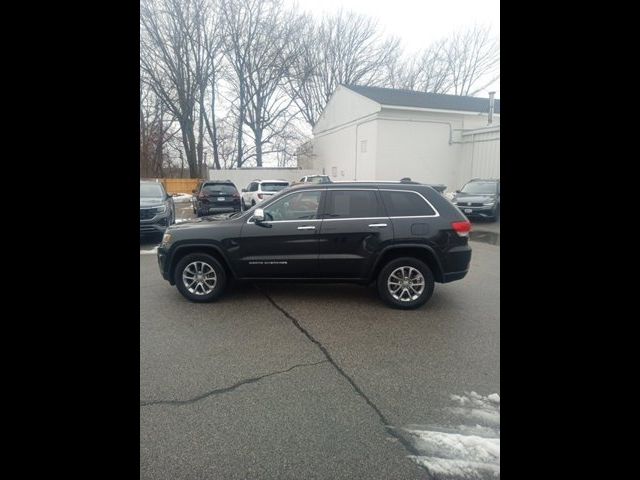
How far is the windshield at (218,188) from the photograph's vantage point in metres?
14.0

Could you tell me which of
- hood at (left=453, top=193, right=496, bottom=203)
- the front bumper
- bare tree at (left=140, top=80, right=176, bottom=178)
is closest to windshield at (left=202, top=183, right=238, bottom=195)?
hood at (left=453, top=193, right=496, bottom=203)

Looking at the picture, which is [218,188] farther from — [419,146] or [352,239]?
[352,239]

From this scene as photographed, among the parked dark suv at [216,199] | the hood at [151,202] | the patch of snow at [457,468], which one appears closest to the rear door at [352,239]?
the patch of snow at [457,468]

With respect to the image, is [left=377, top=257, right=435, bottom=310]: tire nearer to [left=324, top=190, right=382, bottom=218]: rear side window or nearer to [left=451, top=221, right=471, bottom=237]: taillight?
[left=451, top=221, right=471, bottom=237]: taillight

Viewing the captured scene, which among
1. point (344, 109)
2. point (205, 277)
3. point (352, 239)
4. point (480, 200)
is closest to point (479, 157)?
point (480, 200)

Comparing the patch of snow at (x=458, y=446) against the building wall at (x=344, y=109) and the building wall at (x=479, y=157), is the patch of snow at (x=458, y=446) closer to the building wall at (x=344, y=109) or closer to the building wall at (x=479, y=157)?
the building wall at (x=479, y=157)

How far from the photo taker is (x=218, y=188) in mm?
14125

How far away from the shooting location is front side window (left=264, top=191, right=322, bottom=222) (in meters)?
4.84

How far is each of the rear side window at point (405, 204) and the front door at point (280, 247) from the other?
0.97m

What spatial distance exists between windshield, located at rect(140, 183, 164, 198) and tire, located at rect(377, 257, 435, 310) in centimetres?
814
